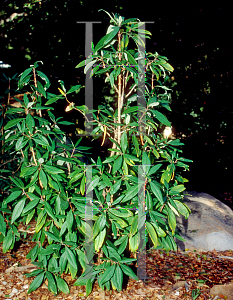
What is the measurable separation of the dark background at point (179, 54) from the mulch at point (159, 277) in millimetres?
1976

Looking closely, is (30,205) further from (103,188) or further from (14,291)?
(14,291)

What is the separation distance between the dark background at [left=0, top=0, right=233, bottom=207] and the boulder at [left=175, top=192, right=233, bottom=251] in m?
1.32

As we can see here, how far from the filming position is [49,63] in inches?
154

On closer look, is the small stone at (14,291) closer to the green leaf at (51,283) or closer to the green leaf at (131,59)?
the green leaf at (51,283)

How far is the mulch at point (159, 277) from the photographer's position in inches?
87.6

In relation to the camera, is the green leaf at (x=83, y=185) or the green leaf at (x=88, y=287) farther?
the green leaf at (x=88, y=287)

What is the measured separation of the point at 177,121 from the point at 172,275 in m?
2.58

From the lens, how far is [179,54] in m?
4.29

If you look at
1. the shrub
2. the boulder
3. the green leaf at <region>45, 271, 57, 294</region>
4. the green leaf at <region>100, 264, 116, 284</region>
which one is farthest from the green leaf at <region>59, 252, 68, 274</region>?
the boulder

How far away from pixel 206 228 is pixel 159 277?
3.27ft

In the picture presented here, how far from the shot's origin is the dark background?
3.86m

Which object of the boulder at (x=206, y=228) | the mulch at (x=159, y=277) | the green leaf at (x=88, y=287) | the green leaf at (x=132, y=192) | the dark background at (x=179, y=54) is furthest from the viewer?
the dark background at (x=179, y=54)

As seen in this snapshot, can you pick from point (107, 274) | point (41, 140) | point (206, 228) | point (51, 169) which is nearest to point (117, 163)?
point (51, 169)

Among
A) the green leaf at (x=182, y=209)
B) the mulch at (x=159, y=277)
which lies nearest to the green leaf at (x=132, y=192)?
the green leaf at (x=182, y=209)
